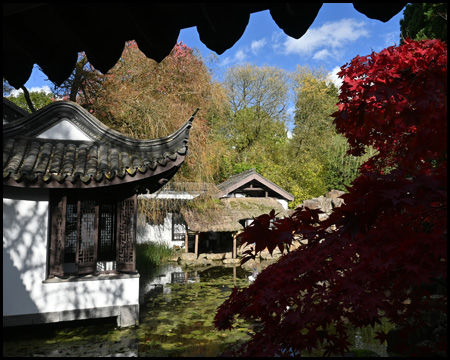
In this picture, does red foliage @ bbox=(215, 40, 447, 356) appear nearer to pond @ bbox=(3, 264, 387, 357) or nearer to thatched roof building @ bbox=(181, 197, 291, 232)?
pond @ bbox=(3, 264, 387, 357)

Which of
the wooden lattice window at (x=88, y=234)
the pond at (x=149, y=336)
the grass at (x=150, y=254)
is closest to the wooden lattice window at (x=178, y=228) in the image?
the grass at (x=150, y=254)

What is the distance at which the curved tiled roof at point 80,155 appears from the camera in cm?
546

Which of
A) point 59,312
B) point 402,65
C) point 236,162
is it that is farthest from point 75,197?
point 236,162

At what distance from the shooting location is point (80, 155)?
19.9ft

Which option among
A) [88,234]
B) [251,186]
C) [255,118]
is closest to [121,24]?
[88,234]

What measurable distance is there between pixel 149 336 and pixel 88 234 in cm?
217

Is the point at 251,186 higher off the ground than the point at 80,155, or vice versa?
the point at 251,186

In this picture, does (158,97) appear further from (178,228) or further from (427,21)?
(427,21)

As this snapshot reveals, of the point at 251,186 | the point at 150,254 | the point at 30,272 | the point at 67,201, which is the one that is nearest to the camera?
the point at 30,272

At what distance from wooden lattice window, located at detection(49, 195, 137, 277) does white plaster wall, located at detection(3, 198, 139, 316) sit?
0.18m

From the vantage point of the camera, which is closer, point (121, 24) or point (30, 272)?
point (121, 24)

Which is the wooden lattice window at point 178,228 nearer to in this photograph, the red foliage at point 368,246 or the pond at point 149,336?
the pond at point 149,336

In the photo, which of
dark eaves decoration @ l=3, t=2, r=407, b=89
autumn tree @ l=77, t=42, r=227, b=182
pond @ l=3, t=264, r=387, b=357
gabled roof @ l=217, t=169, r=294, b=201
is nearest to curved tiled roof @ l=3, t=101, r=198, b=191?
pond @ l=3, t=264, r=387, b=357

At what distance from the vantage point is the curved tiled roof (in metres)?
5.46
